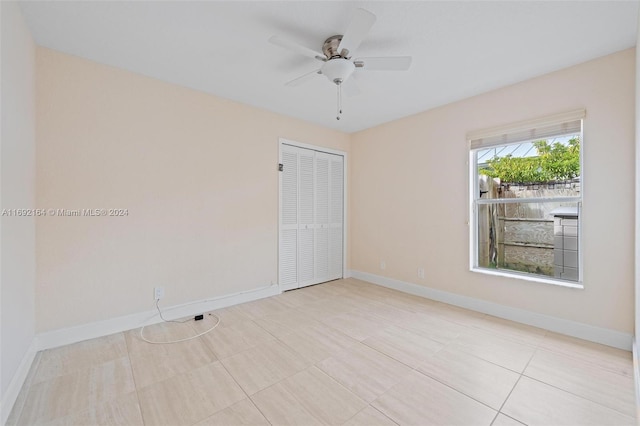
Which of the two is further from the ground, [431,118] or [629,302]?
[431,118]

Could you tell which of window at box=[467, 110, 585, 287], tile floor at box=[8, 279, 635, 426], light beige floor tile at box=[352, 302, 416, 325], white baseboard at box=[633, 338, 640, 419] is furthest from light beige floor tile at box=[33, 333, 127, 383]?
window at box=[467, 110, 585, 287]

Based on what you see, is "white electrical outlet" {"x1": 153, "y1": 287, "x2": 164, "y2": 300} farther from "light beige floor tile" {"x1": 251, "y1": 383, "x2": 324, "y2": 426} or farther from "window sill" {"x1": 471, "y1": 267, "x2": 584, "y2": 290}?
"window sill" {"x1": 471, "y1": 267, "x2": 584, "y2": 290}

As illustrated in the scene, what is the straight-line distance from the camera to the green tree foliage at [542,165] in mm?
2498

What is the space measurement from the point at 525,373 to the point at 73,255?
11.9 ft

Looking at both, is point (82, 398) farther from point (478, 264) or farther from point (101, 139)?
point (478, 264)

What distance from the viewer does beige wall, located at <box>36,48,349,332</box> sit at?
218 cm

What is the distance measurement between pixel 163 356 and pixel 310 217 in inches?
96.3

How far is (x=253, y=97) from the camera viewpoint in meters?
3.09

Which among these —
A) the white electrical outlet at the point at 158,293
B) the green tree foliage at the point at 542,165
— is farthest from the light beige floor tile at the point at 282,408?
the green tree foliage at the point at 542,165

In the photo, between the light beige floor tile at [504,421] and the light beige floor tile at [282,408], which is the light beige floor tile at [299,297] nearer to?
the light beige floor tile at [282,408]

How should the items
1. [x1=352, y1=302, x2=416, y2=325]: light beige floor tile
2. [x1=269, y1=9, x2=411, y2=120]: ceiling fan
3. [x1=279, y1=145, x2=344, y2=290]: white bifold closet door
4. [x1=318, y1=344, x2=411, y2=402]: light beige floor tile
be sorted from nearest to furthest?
[x1=318, y1=344, x2=411, y2=402]: light beige floor tile → [x1=269, y1=9, x2=411, y2=120]: ceiling fan → [x1=352, y1=302, x2=416, y2=325]: light beige floor tile → [x1=279, y1=145, x2=344, y2=290]: white bifold closet door

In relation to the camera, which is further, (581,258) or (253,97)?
(253,97)

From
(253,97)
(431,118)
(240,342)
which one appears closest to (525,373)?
(240,342)

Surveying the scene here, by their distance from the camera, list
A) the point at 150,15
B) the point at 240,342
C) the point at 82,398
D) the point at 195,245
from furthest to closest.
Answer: the point at 195,245
the point at 240,342
the point at 150,15
the point at 82,398
